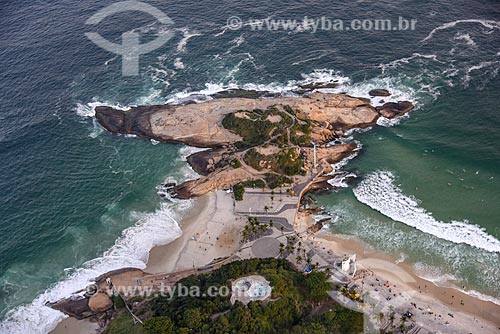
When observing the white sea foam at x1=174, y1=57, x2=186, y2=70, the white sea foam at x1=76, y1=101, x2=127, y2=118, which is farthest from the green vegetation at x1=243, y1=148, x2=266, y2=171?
the white sea foam at x1=174, y1=57, x2=186, y2=70

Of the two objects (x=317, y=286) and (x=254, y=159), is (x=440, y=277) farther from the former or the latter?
(x=254, y=159)

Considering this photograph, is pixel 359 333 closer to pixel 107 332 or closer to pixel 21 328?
pixel 107 332

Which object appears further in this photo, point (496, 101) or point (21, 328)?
point (496, 101)

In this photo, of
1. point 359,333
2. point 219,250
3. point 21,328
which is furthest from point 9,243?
point 359,333

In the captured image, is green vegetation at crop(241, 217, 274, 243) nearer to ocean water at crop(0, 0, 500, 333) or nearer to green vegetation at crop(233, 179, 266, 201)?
green vegetation at crop(233, 179, 266, 201)

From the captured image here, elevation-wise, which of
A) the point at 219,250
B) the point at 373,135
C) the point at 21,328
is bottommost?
the point at 21,328

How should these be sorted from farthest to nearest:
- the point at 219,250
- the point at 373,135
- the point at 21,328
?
the point at 373,135 < the point at 219,250 < the point at 21,328
